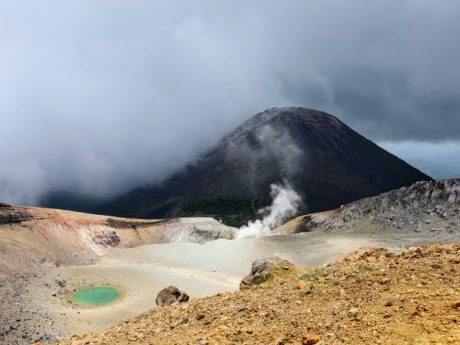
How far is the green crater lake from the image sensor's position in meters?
49.9

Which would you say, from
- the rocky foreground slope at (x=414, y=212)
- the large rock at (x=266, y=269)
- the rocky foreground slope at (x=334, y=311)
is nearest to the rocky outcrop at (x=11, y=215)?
the rocky foreground slope at (x=414, y=212)

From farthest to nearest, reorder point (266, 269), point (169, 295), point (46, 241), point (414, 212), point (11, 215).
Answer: point (11, 215)
point (46, 241)
point (414, 212)
point (169, 295)
point (266, 269)

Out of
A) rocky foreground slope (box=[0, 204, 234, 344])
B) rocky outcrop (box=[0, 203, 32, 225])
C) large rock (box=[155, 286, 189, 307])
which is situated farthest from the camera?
rocky outcrop (box=[0, 203, 32, 225])

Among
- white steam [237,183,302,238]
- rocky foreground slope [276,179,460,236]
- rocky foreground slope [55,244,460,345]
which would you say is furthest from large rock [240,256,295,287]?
white steam [237,183,302,238]

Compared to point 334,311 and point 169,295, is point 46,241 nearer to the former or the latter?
point 169,295

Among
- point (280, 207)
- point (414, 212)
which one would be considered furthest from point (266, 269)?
point (280, 207)

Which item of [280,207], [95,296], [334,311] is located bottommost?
[334,311]

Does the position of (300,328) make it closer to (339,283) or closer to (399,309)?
(399,309)

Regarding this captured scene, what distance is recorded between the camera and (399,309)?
10.6 m

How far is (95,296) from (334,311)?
4525 cm

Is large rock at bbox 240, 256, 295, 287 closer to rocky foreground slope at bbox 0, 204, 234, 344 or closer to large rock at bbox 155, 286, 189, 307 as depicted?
large rock at bbox 155, 286, 189, 307

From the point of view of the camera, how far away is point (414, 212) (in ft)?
209

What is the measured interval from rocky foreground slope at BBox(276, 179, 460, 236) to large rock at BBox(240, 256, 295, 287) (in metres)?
38.9

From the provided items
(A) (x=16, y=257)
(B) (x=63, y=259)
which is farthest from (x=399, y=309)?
(B) (x=63, y=259)
